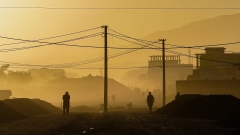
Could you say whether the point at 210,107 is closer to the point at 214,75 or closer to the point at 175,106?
the point at 175,106

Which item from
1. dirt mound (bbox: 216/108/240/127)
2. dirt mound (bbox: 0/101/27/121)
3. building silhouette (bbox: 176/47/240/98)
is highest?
building silhouette (bbox: 176/47/240/98)

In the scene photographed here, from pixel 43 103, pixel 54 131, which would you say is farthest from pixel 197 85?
pixel 54 131

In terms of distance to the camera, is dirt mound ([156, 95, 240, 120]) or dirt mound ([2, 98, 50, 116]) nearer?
dirt mound ([156, 95, 240, 120])

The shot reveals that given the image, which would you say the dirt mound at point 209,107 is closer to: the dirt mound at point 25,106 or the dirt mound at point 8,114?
the dirt mound at point 8,114

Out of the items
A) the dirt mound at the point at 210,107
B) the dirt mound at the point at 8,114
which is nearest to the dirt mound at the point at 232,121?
the dirt mound at the point at 210,107

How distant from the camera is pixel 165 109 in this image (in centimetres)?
6166

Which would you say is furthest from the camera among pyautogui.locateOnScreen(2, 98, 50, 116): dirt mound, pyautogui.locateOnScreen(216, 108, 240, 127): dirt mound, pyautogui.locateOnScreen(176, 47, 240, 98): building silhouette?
pyautogui.locateOnScreen(176, 47, 240, 98): building silhouette

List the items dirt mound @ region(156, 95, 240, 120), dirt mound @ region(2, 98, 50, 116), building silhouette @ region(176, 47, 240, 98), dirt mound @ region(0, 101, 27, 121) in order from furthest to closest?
building silhouette @ region(176, 47, 240, 98) → dirt mound @ region(2, 98, 50, 116) → dirt mound @ region(0, 101, 27, 121) → dirt mound @ region(156, 95, 240, 120)

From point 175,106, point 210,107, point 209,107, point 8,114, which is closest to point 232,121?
point 210,107

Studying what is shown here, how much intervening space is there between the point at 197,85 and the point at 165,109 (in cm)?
5206

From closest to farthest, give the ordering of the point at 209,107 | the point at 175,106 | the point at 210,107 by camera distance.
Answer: the point at 210,107
the point at 209,107
the point at 175,106

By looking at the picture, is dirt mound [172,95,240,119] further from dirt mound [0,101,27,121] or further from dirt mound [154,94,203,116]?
dirt mound [0,101,27,121]

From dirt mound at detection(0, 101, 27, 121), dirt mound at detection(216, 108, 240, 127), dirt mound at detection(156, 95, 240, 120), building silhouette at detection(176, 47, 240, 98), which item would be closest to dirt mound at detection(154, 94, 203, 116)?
dirt mound at detection(156, 95, 240, 120)

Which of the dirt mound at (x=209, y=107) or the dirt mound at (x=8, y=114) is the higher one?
the dirt mound at (x=209, y=107)
